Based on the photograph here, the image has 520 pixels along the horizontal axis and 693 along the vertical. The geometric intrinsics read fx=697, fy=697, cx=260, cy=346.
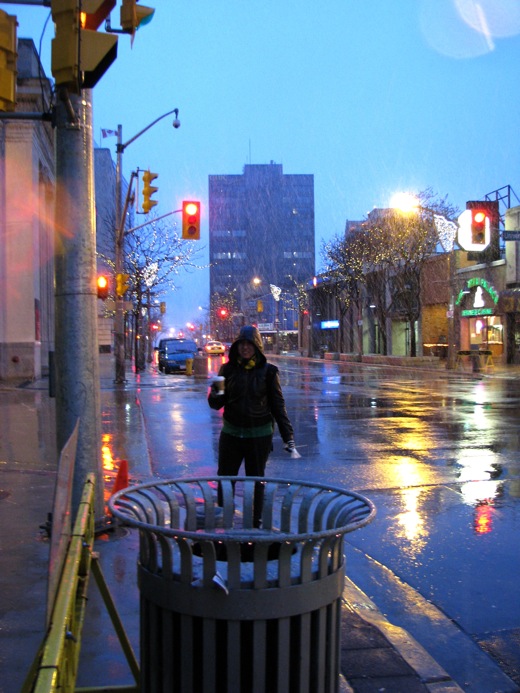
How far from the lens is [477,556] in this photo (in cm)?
592

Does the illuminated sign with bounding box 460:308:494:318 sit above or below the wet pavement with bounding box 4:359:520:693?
above

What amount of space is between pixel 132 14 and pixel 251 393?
3.28m

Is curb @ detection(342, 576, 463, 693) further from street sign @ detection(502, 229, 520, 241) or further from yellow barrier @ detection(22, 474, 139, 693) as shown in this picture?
street sign @ detection(502, 229, 520, 241)

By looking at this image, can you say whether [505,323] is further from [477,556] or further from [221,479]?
[221,479]

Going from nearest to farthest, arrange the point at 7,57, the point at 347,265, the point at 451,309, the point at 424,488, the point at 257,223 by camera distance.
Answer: the point at 7,57 → the point at 424,488 → the point at 451,309 → the point at 347,265 → the point at 257,223

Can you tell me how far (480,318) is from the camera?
41.8 m

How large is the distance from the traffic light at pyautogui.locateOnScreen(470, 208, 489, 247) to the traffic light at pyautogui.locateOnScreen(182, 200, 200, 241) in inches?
366

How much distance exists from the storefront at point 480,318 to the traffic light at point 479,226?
15774 mm

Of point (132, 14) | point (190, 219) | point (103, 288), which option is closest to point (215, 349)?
point (190, 219)

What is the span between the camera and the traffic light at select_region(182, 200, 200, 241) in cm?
2078

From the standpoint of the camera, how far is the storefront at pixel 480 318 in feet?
129

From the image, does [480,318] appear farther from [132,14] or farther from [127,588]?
[127,588]

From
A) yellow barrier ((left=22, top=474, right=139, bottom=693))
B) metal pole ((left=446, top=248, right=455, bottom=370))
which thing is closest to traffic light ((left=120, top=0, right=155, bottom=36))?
yellow barrier ((left=22, top=474, right=139, bottom=693))

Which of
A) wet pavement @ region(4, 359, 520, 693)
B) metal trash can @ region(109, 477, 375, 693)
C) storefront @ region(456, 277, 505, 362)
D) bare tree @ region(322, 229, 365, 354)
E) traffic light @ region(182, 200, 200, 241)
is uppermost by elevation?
bare tree @ region(322, 229, 365, 354)
